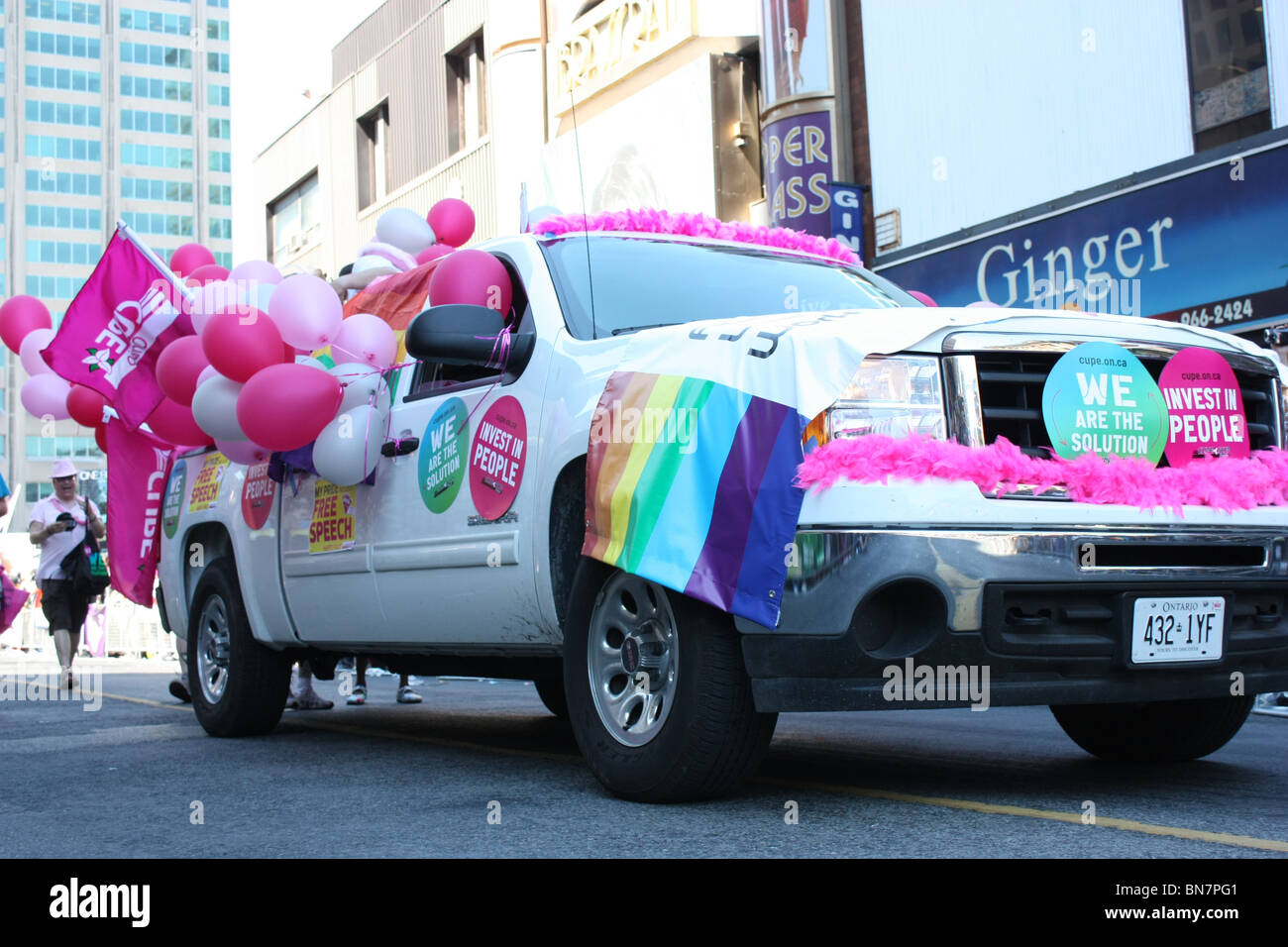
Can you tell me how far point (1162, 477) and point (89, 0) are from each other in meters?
124

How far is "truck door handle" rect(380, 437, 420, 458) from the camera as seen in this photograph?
585cm

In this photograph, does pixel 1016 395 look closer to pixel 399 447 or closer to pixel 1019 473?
pixel 1019 473

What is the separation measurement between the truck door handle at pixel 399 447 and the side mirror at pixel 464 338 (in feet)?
2.11

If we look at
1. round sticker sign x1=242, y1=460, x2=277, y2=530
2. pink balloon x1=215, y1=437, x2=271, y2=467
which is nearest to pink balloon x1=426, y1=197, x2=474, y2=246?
round sticker sign x1=242, y1=460, x2=277, y2=530

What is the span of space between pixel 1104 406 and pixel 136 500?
5.76 metres

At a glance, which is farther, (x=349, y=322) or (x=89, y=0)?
(x=89, y=0)

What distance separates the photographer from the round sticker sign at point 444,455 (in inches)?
218

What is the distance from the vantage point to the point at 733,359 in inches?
167

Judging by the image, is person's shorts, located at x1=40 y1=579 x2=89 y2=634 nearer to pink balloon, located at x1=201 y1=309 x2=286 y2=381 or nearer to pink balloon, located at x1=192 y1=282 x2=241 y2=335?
pink balloon, located at x1=192 y1=282 x2=241 y2=335

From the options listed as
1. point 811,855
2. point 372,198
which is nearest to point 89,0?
point 372,198

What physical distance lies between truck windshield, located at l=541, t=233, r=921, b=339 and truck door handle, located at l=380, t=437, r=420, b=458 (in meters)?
0.90

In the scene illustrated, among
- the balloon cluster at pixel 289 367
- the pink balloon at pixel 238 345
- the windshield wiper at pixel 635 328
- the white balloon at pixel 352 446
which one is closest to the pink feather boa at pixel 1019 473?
the windshield wiper at pixel 635 328
